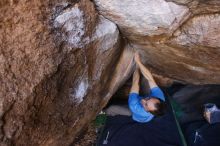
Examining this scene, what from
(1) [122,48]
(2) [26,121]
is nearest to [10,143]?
(2) [26,121]

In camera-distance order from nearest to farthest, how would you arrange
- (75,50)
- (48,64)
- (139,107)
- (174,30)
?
(48,64), (75,50), (174,30), (139,107)

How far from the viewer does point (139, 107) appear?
3.43 meters

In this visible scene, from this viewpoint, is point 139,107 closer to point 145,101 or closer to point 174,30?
point 145,101

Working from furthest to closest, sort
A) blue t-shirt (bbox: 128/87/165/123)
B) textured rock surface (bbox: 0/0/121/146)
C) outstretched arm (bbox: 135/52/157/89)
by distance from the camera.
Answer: outstretched arm (bbox: 135/52/157/89), blue t-shirt (bbox: 128/87/165/123), textured rock surface (bbox: 0/0/121/146)

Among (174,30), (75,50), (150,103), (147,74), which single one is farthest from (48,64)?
(147,74)

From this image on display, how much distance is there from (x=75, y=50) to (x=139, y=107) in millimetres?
1275

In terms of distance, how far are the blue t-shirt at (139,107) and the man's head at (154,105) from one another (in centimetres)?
8

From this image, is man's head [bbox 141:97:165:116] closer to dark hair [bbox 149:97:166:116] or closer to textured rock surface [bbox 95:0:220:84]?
dark hair [bbox 149:97:166:116]

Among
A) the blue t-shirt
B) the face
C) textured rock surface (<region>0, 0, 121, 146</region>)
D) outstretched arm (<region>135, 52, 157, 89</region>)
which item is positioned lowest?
the blue t-shirt

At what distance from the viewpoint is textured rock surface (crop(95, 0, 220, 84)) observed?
7.59 ft

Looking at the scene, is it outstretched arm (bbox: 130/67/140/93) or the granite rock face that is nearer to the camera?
the granite rock face

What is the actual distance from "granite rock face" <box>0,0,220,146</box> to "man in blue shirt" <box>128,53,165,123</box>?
0.35 m

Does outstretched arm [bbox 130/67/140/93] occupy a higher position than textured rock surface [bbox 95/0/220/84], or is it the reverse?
textured rock surface [bbox 95/0/220/84]

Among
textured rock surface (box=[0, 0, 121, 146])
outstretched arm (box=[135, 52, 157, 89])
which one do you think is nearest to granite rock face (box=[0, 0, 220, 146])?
textured rock surface (box=[0, 0, 121, 146])
